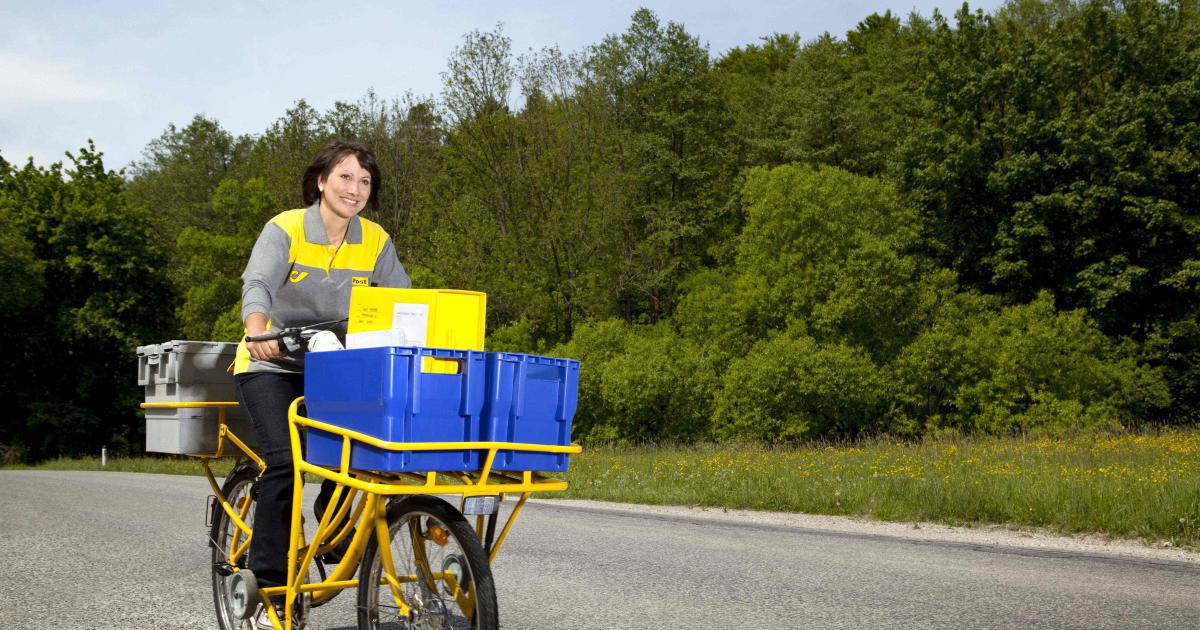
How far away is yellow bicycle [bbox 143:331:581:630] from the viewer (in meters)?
3.33

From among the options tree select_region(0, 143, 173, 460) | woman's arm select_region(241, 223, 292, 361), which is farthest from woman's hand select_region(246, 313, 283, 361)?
tree select_region(0, 143, 173, 460)

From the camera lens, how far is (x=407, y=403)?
3.23 meters

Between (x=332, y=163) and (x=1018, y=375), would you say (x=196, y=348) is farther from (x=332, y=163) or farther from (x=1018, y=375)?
(x=1018, y=375)

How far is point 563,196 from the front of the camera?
43156 mm

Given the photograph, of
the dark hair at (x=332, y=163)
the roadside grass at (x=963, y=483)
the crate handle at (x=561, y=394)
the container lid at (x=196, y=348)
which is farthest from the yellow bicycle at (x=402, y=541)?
the roadside grass at (x=963, y=483)

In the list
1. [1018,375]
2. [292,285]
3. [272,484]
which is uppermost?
[292,285]

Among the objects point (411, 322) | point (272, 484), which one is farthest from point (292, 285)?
point (411, 322)

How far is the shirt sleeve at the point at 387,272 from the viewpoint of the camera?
4.32 m

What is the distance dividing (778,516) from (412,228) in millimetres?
33920

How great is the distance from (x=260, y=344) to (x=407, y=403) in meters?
0.95

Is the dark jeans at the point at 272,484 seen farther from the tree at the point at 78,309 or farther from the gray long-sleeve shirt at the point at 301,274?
the tree at the point at 78,309

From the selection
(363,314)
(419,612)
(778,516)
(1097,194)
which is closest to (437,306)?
(363,314)

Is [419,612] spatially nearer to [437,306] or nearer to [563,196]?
[437,306]

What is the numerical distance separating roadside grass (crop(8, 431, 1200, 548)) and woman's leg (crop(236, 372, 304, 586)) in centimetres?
783
